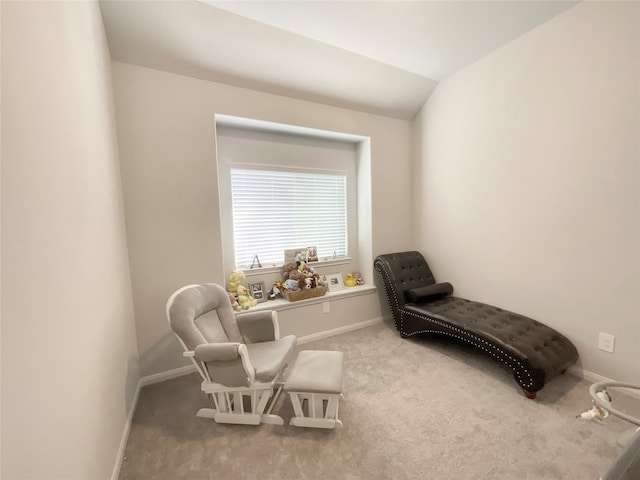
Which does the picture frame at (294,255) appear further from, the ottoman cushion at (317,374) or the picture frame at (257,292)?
the ottoman cushion at (317,374)

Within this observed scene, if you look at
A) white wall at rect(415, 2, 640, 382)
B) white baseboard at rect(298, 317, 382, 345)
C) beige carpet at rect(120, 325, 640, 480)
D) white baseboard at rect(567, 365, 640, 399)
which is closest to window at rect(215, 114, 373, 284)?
white baseboard at rect(298, 317, 382, 345)

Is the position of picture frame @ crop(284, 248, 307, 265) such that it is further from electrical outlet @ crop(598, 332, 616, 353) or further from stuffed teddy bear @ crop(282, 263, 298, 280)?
electrical outlet @ crop(598, 332, 616, 353)

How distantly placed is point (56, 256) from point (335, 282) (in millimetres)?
2624

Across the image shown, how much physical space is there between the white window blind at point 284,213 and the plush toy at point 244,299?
31cm

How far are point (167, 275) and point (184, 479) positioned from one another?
139cm

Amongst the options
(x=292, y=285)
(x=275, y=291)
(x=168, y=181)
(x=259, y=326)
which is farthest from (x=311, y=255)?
(x=168, y=181)

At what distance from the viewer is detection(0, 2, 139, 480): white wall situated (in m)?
0.71

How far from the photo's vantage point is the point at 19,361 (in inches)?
27.9

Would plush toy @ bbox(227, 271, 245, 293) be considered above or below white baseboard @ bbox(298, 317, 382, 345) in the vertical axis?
above

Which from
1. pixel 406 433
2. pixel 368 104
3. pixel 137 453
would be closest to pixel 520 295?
pixel 406 433

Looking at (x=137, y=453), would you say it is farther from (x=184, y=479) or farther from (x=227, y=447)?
(x=227, y=447)

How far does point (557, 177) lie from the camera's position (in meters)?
2.16

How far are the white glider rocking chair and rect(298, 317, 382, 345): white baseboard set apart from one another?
86cm

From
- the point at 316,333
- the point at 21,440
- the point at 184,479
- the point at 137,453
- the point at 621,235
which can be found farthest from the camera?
the point at 316,333
